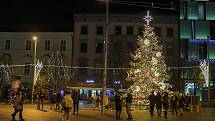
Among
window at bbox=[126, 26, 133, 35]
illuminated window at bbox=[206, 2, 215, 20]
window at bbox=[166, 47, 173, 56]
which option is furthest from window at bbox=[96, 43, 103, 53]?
illuminated window at bbox=[206, 2, 215, 20]

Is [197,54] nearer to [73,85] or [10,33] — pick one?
[73,85]

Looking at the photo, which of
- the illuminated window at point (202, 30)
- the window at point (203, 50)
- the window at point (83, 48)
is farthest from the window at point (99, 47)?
the window at point (203, 50)

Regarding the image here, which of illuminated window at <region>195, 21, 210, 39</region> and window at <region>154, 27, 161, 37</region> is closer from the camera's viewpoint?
window at <region>154, 27, 161, 37</region>

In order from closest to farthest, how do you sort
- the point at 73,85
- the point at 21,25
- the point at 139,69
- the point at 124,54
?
the point at 139,69 < the point at 73,85 < the point at 124,54 < the point at 21,25

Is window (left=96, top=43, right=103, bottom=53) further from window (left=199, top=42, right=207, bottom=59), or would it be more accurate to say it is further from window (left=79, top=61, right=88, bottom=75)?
window (left=199, top=42, right=207, bottom=59)

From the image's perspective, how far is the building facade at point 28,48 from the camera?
6475cm

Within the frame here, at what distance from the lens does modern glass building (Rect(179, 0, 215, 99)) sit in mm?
64062

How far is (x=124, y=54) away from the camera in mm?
62969

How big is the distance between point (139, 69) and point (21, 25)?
3772 cm

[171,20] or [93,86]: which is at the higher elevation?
[171,20]

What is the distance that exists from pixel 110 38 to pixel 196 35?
48.0 feet

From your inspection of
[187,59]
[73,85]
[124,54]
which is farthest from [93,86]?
[187,59]

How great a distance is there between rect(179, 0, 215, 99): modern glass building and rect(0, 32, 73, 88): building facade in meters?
18.8

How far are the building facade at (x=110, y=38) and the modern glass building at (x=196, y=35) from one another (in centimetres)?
154
